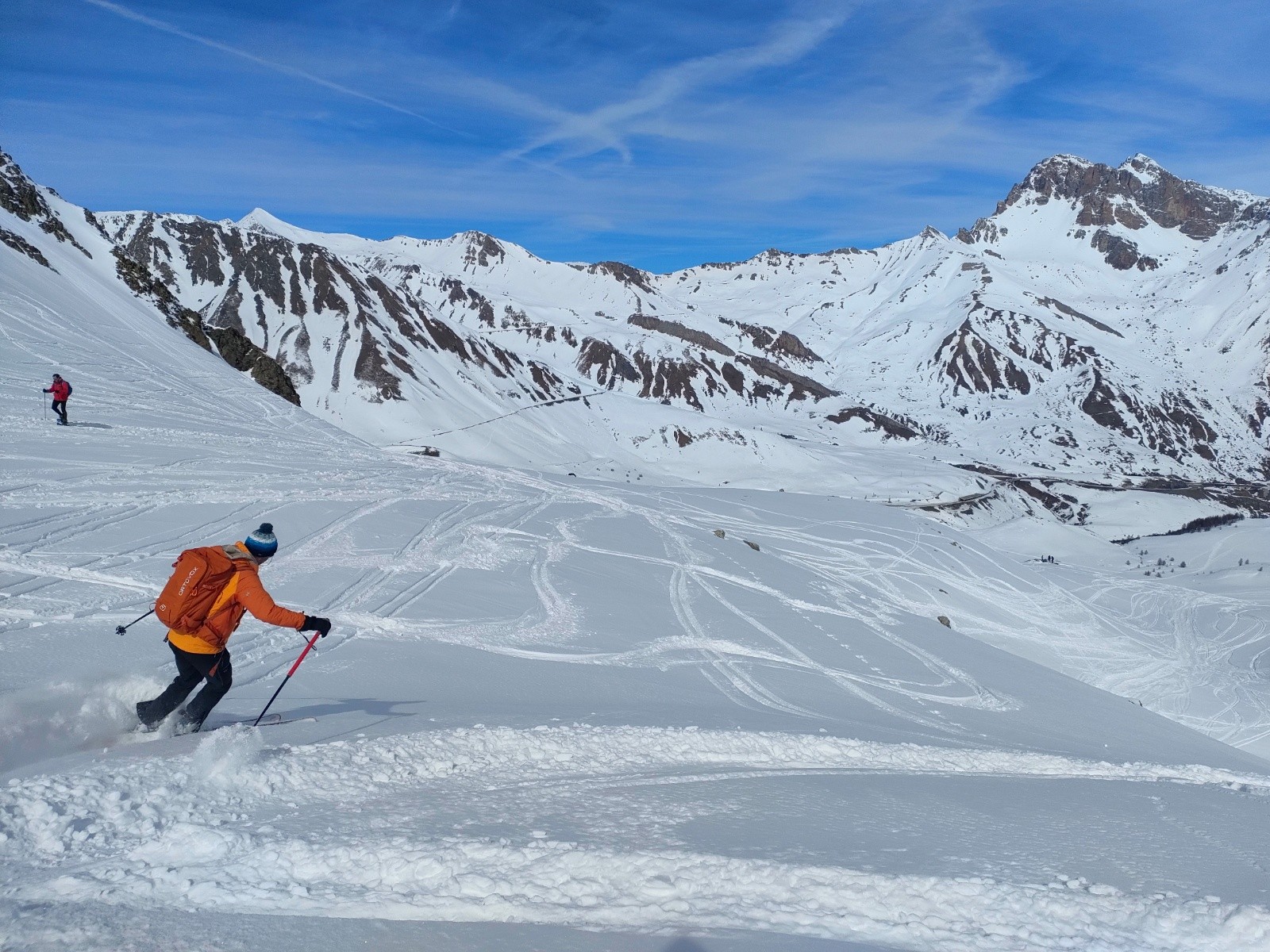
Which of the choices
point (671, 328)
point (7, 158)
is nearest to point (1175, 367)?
point (671, 328)

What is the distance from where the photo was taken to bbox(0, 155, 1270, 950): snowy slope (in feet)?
13.9

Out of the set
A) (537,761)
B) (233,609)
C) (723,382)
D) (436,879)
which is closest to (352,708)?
(233,609)

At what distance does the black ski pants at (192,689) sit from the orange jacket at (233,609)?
0.09 meters

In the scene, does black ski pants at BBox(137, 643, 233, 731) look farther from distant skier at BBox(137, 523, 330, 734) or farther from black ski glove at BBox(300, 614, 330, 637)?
black ski glove at BBox(300, 614, 330, 637)

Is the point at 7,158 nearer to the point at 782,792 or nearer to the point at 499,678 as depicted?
the point at 499,678

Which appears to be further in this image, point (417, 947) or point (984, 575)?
point (984, 575)

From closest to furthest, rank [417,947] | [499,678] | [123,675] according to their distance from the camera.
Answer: [417,947] → [123,675] → [499,678]

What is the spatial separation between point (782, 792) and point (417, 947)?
341 centimetres

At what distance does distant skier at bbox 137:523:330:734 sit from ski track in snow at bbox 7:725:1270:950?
0.80 m

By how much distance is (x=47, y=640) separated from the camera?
26.6ft

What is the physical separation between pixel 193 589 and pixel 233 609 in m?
0.33

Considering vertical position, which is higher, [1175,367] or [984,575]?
[1175,367]

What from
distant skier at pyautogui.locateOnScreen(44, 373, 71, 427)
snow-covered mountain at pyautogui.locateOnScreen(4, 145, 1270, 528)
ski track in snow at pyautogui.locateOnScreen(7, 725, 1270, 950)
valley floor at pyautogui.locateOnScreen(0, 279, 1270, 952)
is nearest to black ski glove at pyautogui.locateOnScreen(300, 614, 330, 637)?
valley floor at pyautogui.locateOnScreen(0, 279, 1270, 952)

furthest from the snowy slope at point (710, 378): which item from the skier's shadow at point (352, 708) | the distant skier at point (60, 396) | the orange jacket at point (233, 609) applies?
the orange jacket at point (233, 609)
